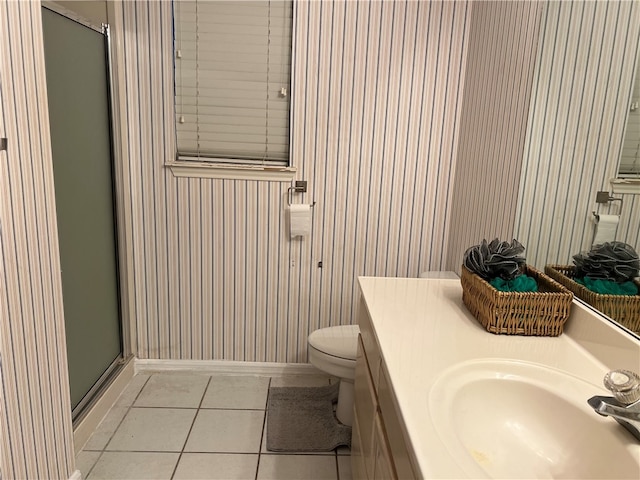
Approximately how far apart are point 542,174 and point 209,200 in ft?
5.29

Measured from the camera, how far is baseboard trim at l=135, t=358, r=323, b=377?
8.44ft

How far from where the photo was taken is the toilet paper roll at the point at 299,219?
2.35m

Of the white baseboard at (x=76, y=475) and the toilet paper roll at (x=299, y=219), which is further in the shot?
the toilet paper roll at (x=299, y=219)

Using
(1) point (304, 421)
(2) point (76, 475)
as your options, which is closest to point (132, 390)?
(2) point (76, 475)

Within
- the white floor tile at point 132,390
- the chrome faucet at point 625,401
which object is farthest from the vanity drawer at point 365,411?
the white floor tile at point 132,390

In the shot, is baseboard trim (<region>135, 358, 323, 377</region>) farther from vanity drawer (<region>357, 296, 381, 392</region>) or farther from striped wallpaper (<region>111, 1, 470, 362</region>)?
vanity drawer (<region>357, 296, 381, 392</region>)

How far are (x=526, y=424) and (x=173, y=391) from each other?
194cm

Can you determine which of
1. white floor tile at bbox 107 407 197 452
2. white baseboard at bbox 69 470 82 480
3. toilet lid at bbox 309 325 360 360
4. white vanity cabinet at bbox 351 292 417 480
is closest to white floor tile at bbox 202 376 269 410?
white floor tile at bbox 107 407 197 452

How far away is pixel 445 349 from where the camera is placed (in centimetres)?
110

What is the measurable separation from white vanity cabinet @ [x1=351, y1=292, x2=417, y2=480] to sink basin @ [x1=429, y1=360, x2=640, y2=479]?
0.12 metres

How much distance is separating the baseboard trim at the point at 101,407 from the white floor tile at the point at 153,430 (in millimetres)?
110

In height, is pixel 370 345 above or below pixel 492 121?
below

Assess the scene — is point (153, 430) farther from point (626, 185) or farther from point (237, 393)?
point (626, 185)

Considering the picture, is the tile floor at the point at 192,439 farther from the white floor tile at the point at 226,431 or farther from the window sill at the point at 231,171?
the window sill at the point at 231,171
